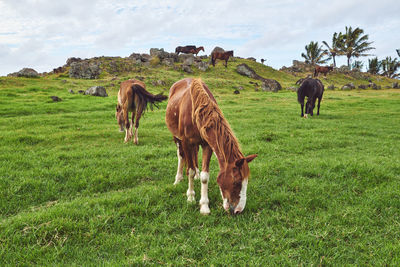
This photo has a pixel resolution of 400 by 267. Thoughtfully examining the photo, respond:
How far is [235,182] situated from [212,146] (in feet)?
2.14

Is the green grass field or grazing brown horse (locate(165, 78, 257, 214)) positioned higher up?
grazing brown horse (locate(165, 78, 257, 214))

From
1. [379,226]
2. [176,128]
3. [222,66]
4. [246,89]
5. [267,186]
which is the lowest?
[379,226]

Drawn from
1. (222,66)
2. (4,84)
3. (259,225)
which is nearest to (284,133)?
(259,225)

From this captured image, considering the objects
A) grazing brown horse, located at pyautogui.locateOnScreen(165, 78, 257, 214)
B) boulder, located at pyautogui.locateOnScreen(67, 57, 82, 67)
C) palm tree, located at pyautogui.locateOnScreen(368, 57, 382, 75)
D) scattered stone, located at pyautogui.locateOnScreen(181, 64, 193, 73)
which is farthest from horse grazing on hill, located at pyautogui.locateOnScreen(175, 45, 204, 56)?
palm tree, located at pyautogui.locateOnScreen(368, 57, 382, 75)

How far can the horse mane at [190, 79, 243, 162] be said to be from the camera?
3449mm

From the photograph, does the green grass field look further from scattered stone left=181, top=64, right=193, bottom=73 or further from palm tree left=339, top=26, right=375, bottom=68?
palm tree left=339, top=26, right=375, bottom=68

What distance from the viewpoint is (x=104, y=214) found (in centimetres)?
353

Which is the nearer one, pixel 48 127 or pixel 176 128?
pixel 176 128

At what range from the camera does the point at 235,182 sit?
3.28 m

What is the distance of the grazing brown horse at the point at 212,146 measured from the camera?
332 cm

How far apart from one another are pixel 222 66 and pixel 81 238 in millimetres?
43445

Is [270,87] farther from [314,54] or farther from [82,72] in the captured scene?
[314,54]

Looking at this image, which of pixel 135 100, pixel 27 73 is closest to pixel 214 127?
pixel 135 100

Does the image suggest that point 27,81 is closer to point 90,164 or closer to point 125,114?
point 125,114
